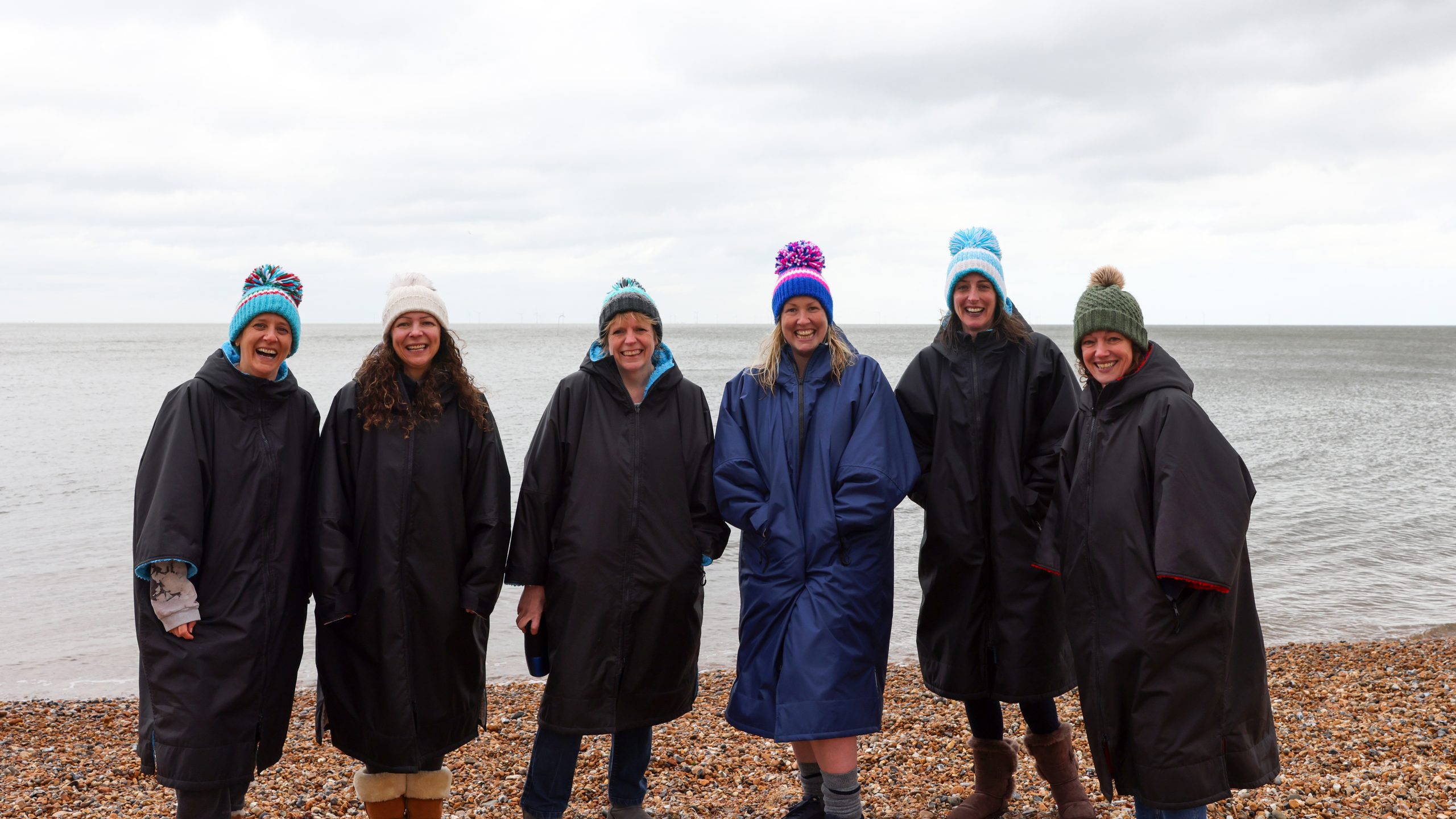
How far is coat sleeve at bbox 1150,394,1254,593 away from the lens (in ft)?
10.1

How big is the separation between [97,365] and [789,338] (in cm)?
7007

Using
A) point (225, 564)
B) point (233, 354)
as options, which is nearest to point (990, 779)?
point (225, 564)

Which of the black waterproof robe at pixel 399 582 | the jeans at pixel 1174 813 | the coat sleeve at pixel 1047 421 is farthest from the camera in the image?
the coat sleeve at pixel 1047 421

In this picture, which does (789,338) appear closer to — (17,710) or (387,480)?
(387,480)

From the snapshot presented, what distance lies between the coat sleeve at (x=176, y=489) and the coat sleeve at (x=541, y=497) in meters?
1.21

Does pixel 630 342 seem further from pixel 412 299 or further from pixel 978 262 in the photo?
pixel 978 262

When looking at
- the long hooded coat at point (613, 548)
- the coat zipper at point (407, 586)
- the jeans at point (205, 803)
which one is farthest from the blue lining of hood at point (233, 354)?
the jeans at point (205, 803)

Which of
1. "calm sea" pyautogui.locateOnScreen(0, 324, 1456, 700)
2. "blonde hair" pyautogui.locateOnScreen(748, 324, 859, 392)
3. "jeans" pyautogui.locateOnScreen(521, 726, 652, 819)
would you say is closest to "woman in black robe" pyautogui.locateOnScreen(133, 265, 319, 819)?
"jeans" pyautogui.locateOnScreen(521, 726, 652, 819)

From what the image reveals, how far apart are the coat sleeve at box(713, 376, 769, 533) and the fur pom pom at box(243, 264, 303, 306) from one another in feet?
6.35

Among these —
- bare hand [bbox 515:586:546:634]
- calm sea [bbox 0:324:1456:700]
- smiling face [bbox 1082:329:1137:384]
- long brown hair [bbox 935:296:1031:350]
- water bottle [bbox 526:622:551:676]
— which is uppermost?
long brown hair [bbox 935:296:1031:350]

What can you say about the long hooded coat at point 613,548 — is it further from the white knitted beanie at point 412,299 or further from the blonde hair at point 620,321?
the white knitted beanie at point 412,299

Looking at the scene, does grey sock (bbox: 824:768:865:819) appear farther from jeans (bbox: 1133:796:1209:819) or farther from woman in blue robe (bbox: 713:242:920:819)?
jeans (bbox: 1133:796:1209:819)

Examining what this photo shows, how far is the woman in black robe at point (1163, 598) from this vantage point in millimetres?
3156

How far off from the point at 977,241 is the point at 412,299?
2649 millimetres
